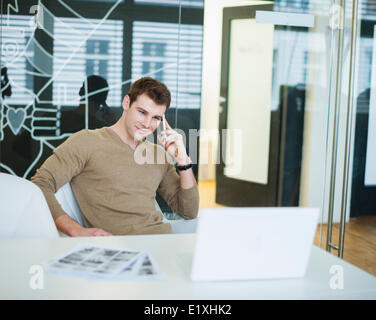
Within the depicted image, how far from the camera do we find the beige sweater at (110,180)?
2008 mm

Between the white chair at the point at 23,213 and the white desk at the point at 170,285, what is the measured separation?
1.39 ft

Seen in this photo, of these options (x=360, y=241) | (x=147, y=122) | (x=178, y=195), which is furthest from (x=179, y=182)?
(x=360, y=241)

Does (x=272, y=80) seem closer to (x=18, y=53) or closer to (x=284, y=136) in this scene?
(x=284, y=136)

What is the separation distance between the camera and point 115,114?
10.9ft

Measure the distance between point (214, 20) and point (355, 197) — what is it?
5.22ft

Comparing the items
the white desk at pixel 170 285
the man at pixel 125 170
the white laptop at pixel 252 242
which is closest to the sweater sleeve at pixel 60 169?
the man at pixel 125 170

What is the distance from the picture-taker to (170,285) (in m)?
1.09

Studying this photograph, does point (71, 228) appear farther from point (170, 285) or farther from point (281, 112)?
point (281, 112)

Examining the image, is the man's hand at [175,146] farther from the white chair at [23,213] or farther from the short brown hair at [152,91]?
the white chair at [23,213]

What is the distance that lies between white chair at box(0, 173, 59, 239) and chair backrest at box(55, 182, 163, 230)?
0.25m

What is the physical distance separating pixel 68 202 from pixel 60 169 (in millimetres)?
189

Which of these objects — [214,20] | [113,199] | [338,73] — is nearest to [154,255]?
[113,199]

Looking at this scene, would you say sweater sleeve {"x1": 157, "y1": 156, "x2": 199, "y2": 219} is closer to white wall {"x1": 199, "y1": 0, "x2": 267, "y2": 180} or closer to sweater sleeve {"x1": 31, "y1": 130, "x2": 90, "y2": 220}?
sweater sleeve {"x1": 31, "y1": 130, "x2": 90, "y2": 220}

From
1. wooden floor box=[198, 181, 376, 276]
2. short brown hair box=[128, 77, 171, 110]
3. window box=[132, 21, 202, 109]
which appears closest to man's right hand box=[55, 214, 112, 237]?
short brown hair box=[128, 77, 171, 110]
